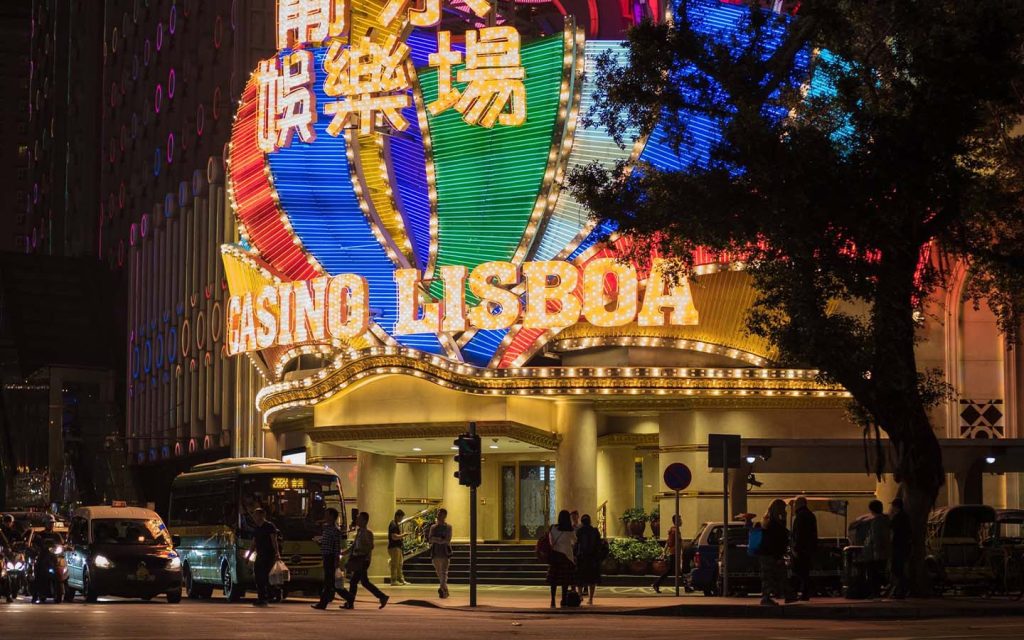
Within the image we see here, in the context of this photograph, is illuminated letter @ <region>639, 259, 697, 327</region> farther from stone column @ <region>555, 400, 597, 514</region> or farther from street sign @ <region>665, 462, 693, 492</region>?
street sign @ <region>665, 462, 693, 492</region>

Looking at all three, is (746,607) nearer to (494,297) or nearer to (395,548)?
(395,548)

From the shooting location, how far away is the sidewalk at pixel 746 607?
24625 mm

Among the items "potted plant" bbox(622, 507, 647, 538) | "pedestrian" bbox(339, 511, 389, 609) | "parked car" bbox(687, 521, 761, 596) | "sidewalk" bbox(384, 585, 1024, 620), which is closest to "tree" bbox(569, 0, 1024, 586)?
"sidewalk" bbox(384, 585, 1024, 620)

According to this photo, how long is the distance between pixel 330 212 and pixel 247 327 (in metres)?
4.18

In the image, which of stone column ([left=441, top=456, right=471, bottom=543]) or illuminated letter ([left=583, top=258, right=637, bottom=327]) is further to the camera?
stone column ([left=441, top=456, right=471, bottom=543])

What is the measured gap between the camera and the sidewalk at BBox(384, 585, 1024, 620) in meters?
24.6

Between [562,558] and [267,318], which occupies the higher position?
[267,318]

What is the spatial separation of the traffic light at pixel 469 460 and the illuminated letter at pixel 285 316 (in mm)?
13881

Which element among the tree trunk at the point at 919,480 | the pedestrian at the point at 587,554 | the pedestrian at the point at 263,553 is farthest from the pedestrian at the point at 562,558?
the tree trunk at the point at 919,480

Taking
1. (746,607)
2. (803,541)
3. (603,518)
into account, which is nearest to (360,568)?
(746,607)

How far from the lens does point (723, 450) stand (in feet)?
99.3

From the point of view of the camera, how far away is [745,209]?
2698cm

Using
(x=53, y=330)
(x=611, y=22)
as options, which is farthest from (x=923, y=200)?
(x=53, y=330)

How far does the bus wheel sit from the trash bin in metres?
12.1
